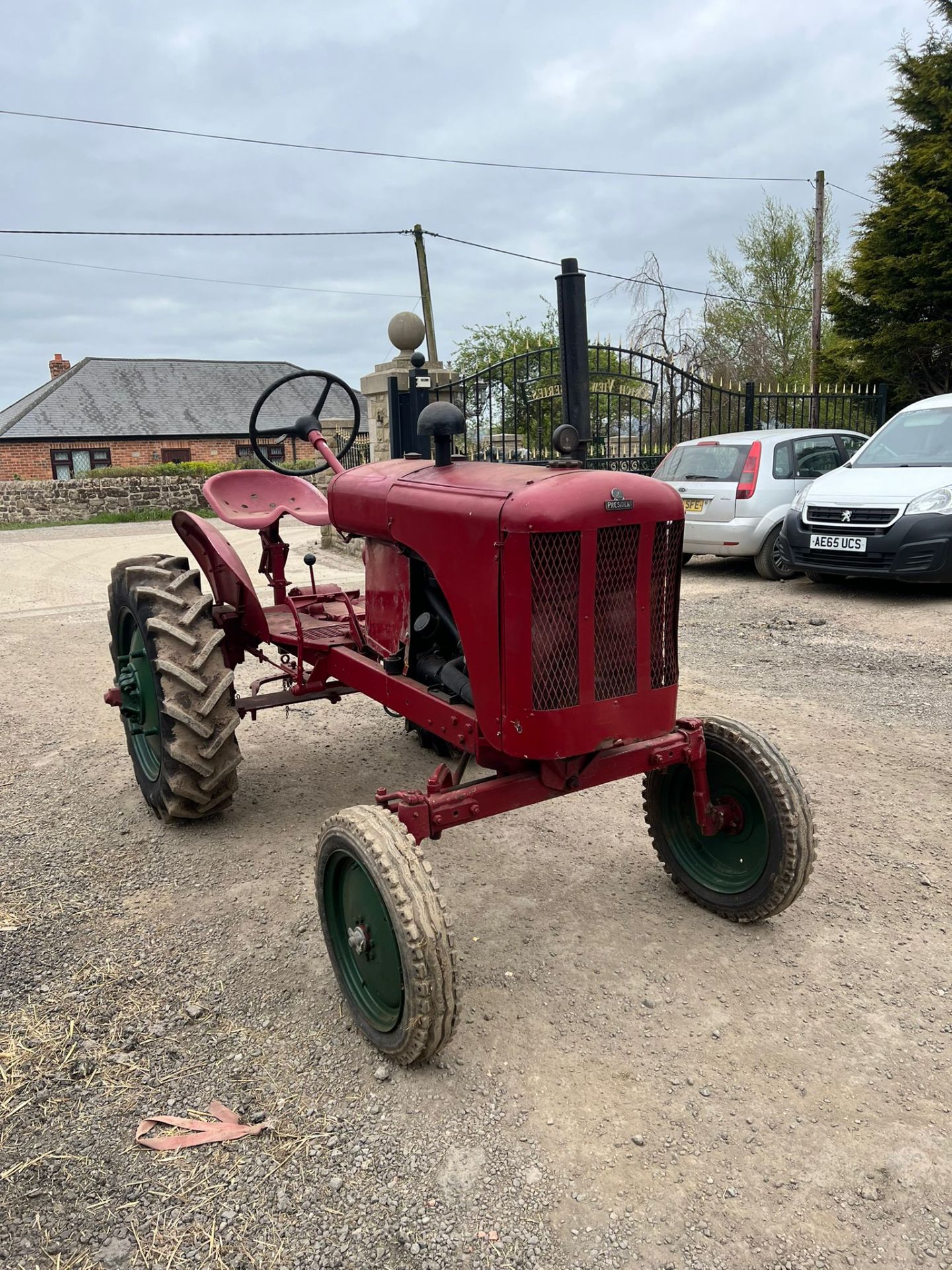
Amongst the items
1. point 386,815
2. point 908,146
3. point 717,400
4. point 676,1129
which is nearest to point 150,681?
point 386,815

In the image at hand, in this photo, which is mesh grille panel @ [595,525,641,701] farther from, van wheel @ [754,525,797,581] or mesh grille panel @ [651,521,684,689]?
van wheel @ [754,525,797,581]

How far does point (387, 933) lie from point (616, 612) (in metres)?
1.05

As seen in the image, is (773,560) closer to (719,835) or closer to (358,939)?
(719,835)

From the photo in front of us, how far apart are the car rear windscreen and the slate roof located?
2052 centimetres

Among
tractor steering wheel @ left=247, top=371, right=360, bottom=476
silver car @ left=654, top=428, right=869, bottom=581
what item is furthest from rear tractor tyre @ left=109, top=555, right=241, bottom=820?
silver car @ left=654, top=428, right=869, bottom=581

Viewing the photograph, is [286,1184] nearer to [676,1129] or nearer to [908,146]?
[676,1129]

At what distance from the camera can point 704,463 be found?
9344 mm

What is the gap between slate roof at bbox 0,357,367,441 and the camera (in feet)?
101

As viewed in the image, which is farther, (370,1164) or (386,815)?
(386,815)

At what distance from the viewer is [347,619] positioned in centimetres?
405

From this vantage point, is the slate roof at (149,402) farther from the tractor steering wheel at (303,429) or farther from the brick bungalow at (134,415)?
the tractor steering wheel at (303,429)

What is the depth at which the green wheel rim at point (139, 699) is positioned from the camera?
382cm

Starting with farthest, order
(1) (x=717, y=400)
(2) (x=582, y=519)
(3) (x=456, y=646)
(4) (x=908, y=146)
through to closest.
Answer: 1. (4) (x=908, y=146)
2. (1) (x=717, y=400)
3. (3) (x=456, y=646)
4. (2) (x=582, y=519)

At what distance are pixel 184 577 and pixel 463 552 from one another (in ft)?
5.78
